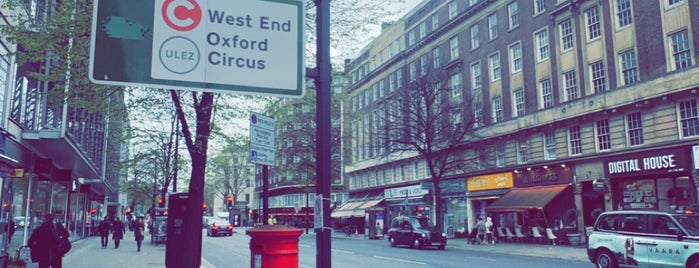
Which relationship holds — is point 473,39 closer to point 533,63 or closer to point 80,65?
point 533,63

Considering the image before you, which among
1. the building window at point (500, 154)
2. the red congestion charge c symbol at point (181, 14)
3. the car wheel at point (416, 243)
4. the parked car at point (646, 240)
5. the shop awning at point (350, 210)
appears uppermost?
the building window at point (500, 154)

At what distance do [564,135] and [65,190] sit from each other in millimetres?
27723

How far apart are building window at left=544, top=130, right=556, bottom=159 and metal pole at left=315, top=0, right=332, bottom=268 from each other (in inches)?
1144

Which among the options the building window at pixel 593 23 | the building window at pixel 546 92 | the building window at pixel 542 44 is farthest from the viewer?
the building window at pixel 542 44

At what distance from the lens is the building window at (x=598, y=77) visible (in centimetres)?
Result: 2877

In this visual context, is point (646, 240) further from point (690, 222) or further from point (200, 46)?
point (200, 46)

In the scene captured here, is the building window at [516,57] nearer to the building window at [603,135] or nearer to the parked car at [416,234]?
the building window at [603,135]

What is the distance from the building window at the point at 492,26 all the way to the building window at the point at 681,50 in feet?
44.7

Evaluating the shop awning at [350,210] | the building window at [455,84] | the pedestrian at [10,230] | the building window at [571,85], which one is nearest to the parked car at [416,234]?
the building window at [571,85]

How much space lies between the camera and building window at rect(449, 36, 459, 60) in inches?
1663

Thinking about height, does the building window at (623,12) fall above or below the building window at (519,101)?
above

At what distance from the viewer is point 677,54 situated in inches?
976

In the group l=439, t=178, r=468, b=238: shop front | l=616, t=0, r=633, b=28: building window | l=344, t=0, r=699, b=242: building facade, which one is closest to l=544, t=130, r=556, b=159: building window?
l=344, t=0, r=699, b=242: building facade

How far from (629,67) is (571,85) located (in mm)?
3950
